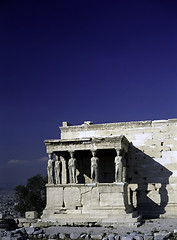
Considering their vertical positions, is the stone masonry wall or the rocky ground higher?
the stone masonry wall

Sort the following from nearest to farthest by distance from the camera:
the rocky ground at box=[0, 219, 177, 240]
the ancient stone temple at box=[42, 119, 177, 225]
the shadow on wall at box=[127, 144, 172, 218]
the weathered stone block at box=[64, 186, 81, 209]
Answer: the rocky ground at box=[0, 219, 177, 240] → the ancient stone temple at box=[42, 119, 177, 225] → the weathered stone block at box=[64, 186, 81, 209] → the shadow on wall at box=[127, 144, 172, 218]

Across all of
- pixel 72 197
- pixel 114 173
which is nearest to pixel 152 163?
pixel 114 173

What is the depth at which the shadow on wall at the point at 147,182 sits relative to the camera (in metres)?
17.7

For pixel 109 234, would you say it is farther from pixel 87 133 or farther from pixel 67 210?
pixel 87 133

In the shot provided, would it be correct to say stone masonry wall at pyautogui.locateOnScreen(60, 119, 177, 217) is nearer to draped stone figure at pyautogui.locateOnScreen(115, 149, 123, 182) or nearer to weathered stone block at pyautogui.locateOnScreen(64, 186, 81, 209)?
draped stone figure at pyautogui.locateOnScreen(115, 149, 123, 182)

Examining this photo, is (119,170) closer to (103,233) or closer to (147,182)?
(147,182)

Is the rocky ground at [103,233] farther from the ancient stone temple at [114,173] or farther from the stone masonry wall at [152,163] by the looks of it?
the stone masonry wall at [152,163]

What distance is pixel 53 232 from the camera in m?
13.3

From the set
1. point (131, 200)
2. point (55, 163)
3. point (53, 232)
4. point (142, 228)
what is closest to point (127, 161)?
point (131, 200)

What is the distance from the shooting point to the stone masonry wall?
17766 millimetres

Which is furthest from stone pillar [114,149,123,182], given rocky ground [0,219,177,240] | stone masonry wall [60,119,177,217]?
rocky ground [0,219,177,240]

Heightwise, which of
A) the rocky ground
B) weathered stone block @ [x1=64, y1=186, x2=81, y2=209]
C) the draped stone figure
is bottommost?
the rocky ground

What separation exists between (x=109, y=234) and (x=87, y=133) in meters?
8.03

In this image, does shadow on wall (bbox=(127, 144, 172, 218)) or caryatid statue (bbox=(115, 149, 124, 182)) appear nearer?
caryatid statue (bbox=(115, 149, 124, 182))
